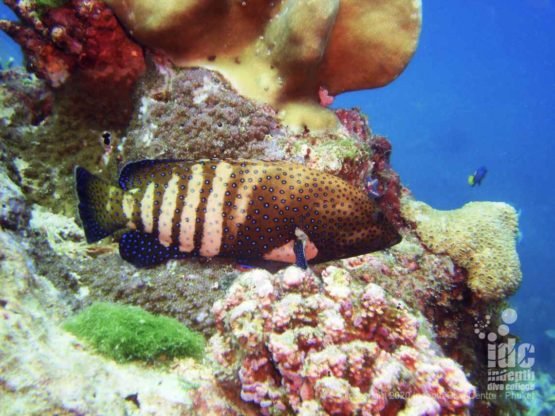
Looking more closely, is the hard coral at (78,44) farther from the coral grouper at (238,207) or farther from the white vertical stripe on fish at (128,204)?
the white vertical stripe on fish at (128,204)

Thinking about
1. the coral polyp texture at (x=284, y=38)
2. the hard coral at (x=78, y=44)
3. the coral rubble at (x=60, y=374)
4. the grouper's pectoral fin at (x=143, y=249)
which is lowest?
the coral rubble at (x=60, y=374)

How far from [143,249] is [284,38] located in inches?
114

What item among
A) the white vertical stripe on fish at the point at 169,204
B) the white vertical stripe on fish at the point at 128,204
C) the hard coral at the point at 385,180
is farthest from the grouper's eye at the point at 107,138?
the hard coral at the point at 385,180

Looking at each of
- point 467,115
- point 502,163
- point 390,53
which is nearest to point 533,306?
point 390,53

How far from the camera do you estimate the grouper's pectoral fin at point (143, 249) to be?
410cm

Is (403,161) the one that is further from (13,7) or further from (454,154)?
(13,7)

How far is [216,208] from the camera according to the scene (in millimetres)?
3893

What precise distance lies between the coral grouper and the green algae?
3.54 feet

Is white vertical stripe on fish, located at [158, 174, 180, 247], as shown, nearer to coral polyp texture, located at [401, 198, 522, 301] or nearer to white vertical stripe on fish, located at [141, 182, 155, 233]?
white vertical stripe on fish, located at [141, 182, 155, 233]

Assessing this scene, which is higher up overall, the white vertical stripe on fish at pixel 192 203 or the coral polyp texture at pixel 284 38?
the coral polyp texture at pixel 284 38

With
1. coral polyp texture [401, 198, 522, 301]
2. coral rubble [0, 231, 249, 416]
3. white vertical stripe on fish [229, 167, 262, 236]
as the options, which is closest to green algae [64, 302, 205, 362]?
coral rubble [0, 231, 249, 416]

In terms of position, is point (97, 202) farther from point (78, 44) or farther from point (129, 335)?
point (78, 44)

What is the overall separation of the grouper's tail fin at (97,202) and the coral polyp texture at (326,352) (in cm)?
162

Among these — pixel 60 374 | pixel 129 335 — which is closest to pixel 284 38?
pixel 129 335
